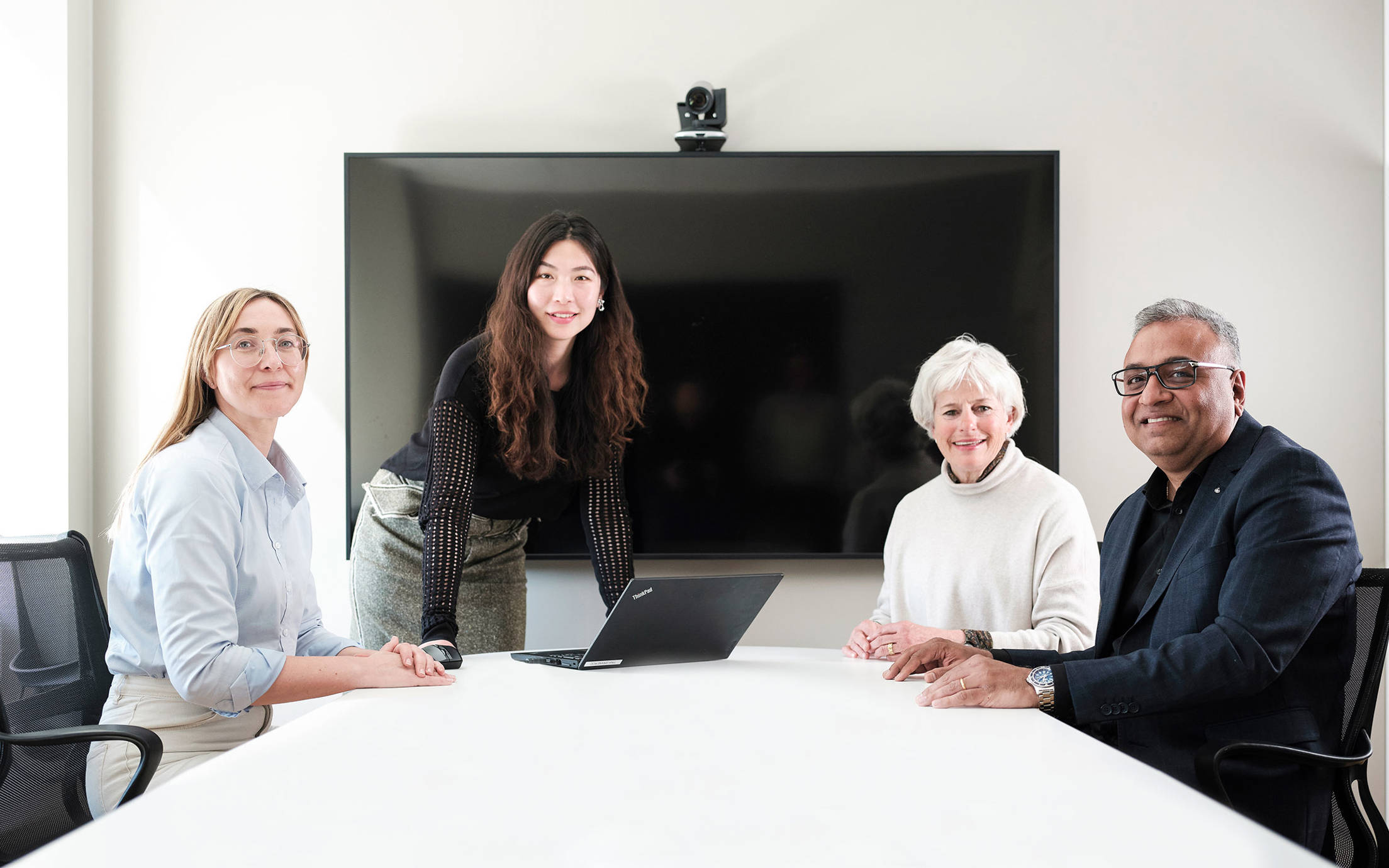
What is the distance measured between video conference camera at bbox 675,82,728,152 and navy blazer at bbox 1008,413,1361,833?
194 centimetres

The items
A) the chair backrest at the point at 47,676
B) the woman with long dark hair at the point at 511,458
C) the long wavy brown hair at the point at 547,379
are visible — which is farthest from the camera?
the long wavy brown hair at the point at 547,379

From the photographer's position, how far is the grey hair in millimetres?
1848

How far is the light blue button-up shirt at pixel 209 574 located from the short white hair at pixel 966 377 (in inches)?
59.2

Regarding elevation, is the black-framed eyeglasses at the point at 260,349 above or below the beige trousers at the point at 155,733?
above

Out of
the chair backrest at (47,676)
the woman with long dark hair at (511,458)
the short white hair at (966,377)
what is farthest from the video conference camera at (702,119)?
the chair backrest at (47,676)

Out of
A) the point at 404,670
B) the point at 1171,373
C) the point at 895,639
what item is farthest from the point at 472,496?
the point at 1171,373

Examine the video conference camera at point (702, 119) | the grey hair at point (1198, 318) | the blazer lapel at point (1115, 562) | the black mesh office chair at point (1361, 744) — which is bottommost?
the black mesh office chair at point (1361, 744)

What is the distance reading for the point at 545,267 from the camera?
265 centimetres

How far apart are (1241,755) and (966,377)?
1101 millimetres

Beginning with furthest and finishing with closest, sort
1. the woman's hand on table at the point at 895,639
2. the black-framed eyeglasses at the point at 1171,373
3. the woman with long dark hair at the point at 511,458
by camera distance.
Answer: the woman with long dark hair at the point at 511,458 → the woman's hand on table at the point at 895,639 → the black-framed eyeglasses at the point at 1171,373

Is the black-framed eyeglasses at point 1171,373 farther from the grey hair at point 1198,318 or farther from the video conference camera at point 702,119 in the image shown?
the video conference camera at point 702,119

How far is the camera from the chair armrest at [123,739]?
157 cm

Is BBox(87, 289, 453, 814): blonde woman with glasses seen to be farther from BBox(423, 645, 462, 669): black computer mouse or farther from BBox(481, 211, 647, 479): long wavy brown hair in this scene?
BBox(481, 211, 647, 479): long wavy brown hair

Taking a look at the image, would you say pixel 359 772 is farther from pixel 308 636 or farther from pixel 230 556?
pixel 308 636
